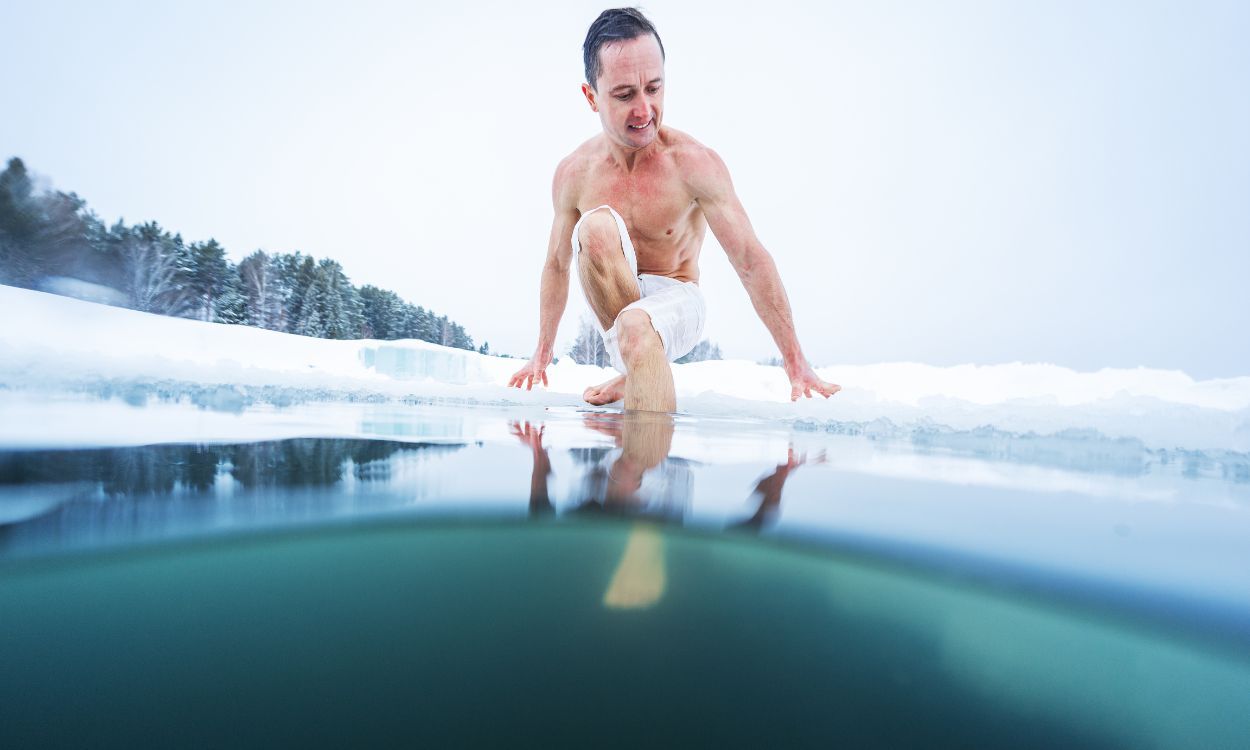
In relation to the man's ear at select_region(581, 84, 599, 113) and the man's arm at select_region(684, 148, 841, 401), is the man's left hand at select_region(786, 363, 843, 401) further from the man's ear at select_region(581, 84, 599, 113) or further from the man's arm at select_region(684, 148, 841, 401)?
the man's ear at select_region(581, 84, 599, 113)

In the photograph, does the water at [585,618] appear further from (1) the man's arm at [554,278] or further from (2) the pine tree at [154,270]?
(2) the pine tree at [154,270]

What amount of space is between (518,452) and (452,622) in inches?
13.3

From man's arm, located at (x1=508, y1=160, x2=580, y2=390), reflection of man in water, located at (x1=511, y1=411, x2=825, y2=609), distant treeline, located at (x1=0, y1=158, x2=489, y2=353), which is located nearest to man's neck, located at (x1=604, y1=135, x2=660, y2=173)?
man's arm, located at (x1=508, y1=160, x2=580, y2=390)

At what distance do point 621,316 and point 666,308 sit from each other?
157mm

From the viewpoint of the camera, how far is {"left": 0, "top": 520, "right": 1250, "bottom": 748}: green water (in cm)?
23

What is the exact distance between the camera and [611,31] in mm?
1488

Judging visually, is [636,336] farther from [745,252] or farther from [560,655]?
[560,655]

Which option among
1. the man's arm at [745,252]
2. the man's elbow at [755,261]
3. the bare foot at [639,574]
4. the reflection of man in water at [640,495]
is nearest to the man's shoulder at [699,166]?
the man's arm at [745,252]

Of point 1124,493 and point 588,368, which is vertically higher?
point 588,368

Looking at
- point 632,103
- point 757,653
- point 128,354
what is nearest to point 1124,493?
point 757,653

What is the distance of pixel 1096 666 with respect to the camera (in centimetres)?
27

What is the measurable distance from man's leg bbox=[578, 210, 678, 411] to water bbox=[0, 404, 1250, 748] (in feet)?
2.53

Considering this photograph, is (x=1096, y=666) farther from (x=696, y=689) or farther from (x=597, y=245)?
(x=597, y=245)

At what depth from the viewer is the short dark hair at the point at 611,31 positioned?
4.83ft
